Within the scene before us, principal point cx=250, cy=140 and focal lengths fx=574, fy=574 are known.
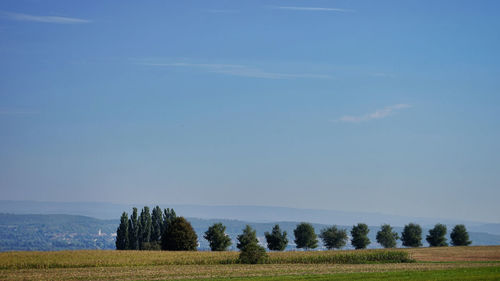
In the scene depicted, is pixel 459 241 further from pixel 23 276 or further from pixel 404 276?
pixel 23 276

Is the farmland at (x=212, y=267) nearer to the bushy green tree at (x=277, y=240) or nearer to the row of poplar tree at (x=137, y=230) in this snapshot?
the bushy green tree at (x=277, y=240)

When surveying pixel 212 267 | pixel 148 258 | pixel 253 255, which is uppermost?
pixel 253 255

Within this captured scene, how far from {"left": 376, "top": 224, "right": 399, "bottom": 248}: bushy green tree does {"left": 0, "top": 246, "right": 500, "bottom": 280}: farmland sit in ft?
153

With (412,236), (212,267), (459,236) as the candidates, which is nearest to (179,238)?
(212,267)

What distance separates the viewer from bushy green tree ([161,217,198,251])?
10038cm

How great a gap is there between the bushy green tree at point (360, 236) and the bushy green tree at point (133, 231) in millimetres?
47405

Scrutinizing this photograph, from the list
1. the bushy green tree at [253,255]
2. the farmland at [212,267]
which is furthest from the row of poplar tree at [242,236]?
the bushy green tree at [253,255]

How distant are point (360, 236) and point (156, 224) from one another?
1829 inches

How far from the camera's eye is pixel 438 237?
125500 millimetres

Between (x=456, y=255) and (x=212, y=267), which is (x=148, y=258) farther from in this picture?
(x=456, y=255)

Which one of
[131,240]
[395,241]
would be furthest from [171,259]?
[395,241]

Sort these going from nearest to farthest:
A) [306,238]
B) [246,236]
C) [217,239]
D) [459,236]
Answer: [246,236]
[217,239]
[306,238]
[459,236]

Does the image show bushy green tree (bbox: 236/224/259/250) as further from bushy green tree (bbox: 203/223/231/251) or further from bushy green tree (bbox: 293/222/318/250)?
bushy green tree (bbox: 293/222/318/250)

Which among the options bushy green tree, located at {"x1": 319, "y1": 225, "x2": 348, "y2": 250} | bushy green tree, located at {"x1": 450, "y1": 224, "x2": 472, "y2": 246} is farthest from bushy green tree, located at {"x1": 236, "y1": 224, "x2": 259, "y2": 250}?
bushy green tree, located at {"x1": 450, "y1": 224, "x2": 472, "y2": 246}
